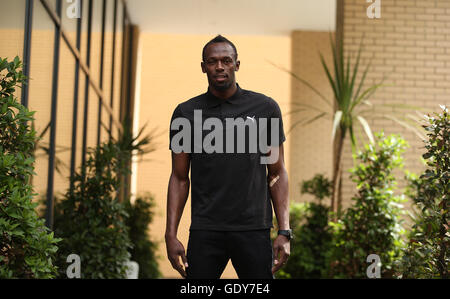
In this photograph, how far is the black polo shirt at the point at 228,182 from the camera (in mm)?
2064

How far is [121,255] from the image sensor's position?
525cm

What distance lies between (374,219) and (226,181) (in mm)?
3486

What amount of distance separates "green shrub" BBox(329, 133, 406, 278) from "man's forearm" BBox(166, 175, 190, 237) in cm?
335

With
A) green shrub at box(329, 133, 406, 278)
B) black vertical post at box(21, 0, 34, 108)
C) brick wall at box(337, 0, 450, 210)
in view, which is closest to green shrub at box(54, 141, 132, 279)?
black vertical post at box(21, 0, 34, 108)

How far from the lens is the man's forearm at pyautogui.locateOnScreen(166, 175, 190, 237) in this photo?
2.14 meters

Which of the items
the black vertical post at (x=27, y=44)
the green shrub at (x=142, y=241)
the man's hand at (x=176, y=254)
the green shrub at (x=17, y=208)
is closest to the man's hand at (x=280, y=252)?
the man's hand at (x=176, y=254)

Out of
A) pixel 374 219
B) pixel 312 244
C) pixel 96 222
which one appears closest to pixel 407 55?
pixel 374 219

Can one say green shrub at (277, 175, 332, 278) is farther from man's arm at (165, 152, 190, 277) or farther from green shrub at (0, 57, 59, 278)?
man's arm at (165, 152, 190, 277)

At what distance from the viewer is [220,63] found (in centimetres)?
212

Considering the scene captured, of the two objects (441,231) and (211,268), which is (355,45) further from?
(211,268)

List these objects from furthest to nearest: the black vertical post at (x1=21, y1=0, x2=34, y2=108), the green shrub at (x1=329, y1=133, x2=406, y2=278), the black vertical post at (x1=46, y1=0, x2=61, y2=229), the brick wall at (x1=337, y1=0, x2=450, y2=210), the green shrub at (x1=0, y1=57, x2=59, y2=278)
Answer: the brick wall at (x1=337, y1=0, x2=450, y2=210) → the green shrub at (x1=329, y1=133, x2=406, y2=278) → the black vertical post at (x1=46, y1=0, x2=61, y2=229) → the black vertical post at (x1=21, y1=0, x2=34, y2=108) → the green shrub at (x1=0, y1=57, x2=59, y2=278)

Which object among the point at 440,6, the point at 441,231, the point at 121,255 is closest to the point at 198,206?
the point at 441,231

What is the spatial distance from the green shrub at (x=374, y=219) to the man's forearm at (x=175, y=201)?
3.35 meters

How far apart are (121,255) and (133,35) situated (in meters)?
6.29
